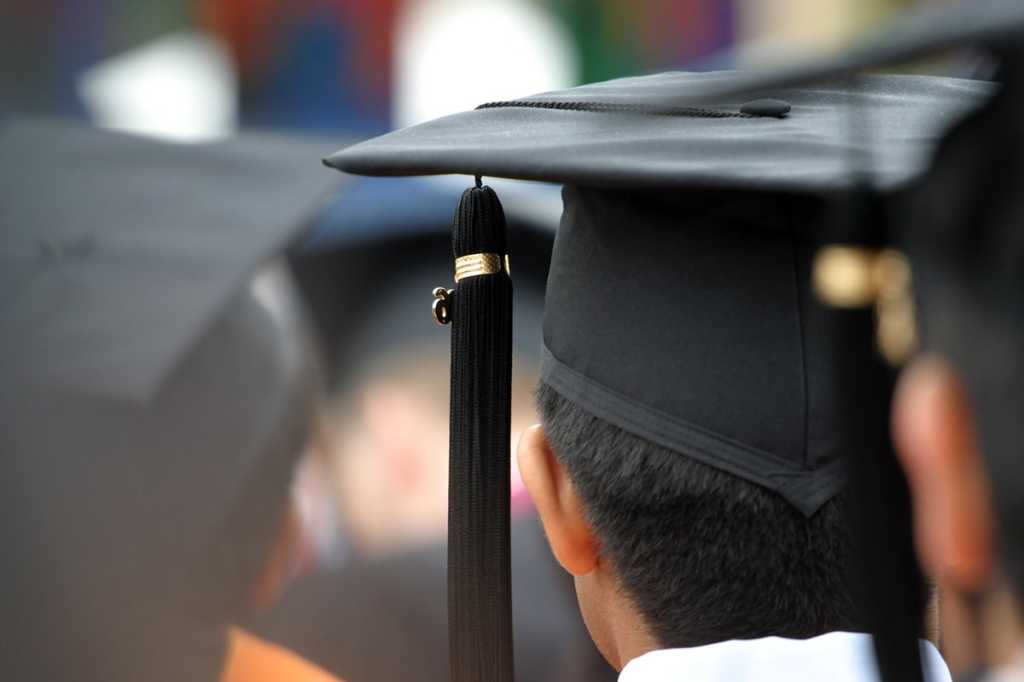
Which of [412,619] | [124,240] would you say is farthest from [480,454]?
[412,619]

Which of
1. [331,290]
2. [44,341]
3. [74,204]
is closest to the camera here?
[44,341]

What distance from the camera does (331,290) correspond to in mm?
4340

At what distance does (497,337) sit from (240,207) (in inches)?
90.5

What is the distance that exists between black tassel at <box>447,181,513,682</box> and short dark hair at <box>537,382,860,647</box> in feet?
0.82

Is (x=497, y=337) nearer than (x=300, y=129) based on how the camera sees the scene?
Yes

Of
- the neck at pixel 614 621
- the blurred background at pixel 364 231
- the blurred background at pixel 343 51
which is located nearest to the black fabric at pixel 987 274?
the neck at pixel 614 621

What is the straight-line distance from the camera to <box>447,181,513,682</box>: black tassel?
1.47 meters

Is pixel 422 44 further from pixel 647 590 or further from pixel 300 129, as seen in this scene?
pixel 647 590

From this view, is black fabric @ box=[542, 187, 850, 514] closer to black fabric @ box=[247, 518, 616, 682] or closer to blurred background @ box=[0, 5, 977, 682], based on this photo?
blurred background @ box=[0, 5, 977, 682]

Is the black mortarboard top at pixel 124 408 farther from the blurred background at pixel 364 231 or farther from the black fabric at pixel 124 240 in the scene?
the blurred background at pixel 364 231

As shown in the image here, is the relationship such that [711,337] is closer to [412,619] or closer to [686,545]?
[686,545]

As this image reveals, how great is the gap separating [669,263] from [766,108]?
0.18 metres

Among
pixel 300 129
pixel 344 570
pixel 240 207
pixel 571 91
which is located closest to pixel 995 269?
pixel 571 91

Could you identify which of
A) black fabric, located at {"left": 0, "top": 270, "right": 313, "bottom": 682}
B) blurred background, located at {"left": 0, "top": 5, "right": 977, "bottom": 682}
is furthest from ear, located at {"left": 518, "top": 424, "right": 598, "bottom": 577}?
black fabric, located at {"left": 0, "top": 270, "right": 313, "bottom": 682}
